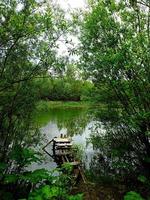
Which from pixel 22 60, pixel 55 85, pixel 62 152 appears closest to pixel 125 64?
pixel 55 85

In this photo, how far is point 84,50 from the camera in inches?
484

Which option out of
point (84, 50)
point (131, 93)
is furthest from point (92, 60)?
point (131, 93)

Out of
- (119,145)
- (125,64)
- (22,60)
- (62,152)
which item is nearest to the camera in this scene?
(22,60)

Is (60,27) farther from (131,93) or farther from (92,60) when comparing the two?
(131,93)

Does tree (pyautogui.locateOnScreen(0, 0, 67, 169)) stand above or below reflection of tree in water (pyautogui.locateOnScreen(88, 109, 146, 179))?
above

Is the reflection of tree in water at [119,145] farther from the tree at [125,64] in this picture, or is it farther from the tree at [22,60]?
the tree at [22,60]

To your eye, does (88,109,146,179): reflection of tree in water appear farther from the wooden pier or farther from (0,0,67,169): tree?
the wooden pier

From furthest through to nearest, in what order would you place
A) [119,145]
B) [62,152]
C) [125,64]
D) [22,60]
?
[62,152]
[119,145]
[125,64]
[22,60]

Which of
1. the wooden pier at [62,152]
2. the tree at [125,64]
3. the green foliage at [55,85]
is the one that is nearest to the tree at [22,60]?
the green foliage at [55,85]

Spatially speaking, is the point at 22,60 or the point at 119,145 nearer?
the point at 22,60

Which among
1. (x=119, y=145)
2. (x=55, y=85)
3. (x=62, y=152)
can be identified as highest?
(x=55, y=85)

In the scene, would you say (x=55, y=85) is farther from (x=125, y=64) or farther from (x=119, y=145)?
(x=119, y=145)

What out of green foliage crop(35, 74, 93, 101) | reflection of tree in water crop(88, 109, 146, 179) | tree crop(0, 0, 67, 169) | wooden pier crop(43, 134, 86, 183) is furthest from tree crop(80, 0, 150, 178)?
wooden pier crop(43, 134, 86, 183)

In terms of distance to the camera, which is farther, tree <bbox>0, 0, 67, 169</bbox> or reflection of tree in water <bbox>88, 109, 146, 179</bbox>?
reflection of tree in water <bbox>88, 109, 146, 179</bbox>
